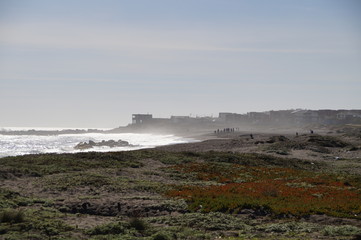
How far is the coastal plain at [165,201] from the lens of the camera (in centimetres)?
1678

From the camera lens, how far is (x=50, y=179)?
2839 cm

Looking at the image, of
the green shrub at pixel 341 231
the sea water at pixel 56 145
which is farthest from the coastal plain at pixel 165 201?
the sea water at pixel 56 145

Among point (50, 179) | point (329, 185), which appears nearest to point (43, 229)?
point (50, 179)

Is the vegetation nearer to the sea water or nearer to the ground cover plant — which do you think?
the ground cover plant

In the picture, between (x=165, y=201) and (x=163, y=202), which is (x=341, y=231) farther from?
(x=165, y=201)

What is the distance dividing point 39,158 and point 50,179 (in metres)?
9.63

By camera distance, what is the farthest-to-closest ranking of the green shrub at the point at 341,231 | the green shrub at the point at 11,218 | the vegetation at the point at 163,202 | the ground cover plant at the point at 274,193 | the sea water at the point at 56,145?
the sea water at the point at 56,145 → the ground cover plant at the point at 274,193 → the green shrub at the point at 11,218 → the vegetation at the point at 163,202 → the green shrub at the point at 341,231

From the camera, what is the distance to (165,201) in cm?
2241

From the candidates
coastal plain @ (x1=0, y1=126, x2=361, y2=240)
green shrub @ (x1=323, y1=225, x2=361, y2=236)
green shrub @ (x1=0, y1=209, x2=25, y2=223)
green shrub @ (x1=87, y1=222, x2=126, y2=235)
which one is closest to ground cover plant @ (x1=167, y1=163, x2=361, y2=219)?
coastal plain @ (x1=0, y1=126, x2=361, y2=240)

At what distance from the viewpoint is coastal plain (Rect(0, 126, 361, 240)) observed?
1678 centimetres

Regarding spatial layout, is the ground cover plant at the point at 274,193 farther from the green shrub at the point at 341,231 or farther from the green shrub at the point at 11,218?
the green shrub at the point at 11,218

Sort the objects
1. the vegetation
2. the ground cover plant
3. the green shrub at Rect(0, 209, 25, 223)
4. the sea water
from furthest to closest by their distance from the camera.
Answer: the sea water
the ground cover plant
the green shrub at Rect(0, 209, 25, 223)
the vegetation

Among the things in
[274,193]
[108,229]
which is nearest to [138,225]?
[108,229]

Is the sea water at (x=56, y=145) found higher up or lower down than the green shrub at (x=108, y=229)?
lower down
